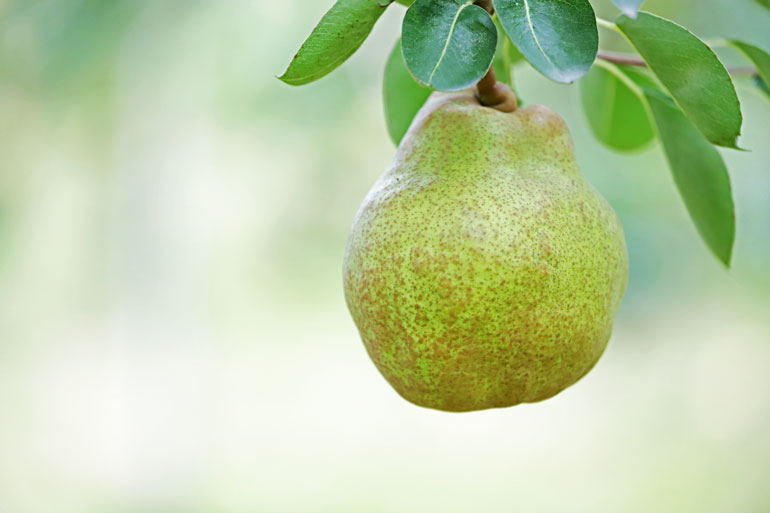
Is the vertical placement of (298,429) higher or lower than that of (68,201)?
lower

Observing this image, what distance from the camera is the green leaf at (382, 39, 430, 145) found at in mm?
925

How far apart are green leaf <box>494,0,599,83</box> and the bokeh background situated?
3139 millimetres

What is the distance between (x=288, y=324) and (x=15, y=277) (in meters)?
1.46

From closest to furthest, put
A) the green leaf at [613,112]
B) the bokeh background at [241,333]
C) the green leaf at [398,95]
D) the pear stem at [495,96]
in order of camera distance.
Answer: the pear stem at [495,96] → the green leaf at [398,95] → the green leaf at [613,112] → the bokeh background at [241,333]

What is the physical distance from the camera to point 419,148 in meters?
0.72

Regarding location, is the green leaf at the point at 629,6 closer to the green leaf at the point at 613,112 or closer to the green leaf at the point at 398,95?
the green leaf at the point at 398,95

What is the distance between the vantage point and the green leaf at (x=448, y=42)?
0.55 meters

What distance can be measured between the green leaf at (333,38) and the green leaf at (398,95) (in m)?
0.31

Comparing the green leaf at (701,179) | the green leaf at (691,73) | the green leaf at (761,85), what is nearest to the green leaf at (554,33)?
the green leaf at (691,73)

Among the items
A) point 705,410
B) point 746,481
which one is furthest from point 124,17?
point 746,481

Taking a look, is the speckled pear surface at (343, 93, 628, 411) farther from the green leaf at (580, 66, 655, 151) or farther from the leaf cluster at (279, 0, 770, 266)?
the green leaf at (580, 66, 655, 151)

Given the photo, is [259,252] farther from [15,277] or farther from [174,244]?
[15,277]

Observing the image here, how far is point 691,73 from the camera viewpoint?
64 centimetres

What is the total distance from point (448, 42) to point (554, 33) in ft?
0.25
